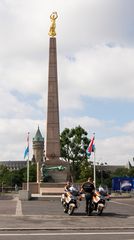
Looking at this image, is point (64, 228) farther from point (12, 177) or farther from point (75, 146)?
point (12, 177)

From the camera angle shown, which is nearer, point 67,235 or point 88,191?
point 67,235

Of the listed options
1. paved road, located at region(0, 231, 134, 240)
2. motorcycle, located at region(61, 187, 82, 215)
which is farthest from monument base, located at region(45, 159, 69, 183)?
paved road, located at region(0, 231, 134, 240)

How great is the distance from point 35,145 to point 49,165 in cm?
11958

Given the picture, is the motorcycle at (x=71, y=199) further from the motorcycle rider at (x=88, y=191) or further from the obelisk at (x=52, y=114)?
the obelisk at (x=52, y=114)

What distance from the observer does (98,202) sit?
1803 centimetres

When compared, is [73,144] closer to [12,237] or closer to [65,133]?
[65,133]

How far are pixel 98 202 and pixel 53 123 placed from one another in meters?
28.6

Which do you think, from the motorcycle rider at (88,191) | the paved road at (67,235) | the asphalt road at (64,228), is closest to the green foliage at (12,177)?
the motorcycle rider at (88,191)

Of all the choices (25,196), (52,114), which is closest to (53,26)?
(52,114)

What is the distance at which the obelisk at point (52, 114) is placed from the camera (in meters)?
46.2

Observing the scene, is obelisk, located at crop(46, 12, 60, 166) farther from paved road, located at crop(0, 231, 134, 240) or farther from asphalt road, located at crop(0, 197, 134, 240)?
paved road, located at crop(0, 231, 134, 240)

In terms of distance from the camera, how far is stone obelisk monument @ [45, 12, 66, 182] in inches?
1797

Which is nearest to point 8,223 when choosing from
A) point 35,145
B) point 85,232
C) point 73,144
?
point 85,232

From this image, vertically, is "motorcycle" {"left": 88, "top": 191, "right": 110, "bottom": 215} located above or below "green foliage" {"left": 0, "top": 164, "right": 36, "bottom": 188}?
below
